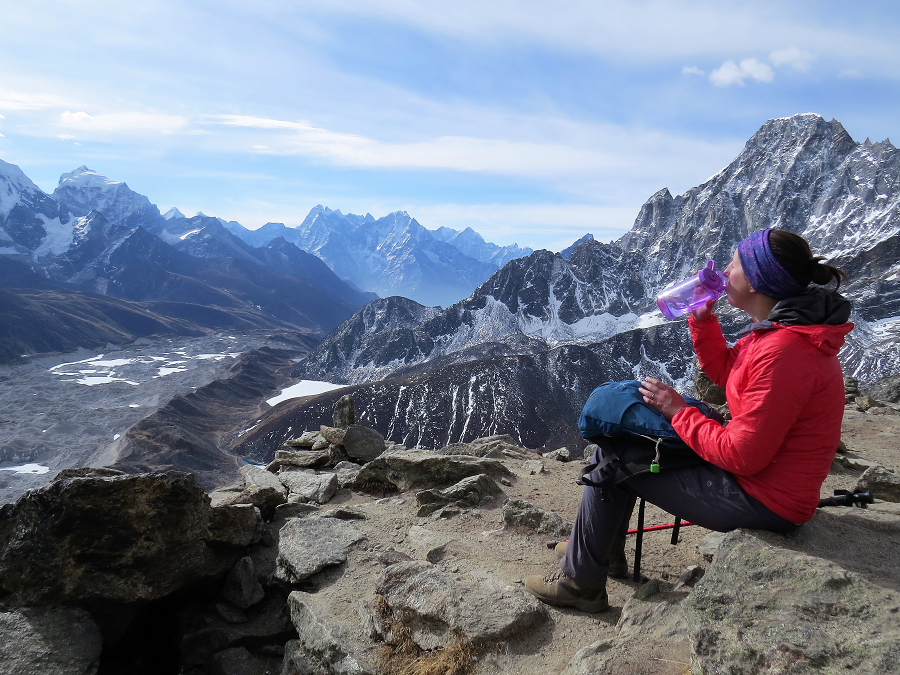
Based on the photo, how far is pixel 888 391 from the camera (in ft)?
98.2

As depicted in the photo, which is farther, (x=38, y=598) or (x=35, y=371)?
(x=35, y=371)

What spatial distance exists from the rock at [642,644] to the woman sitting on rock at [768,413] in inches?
36.8

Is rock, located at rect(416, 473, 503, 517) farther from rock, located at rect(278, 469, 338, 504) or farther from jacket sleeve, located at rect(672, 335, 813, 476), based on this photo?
jacket sleeve, located at rect(672, 335, 813, 476)

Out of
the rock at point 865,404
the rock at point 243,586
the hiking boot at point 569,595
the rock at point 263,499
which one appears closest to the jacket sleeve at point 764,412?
the hiking boot at point 569,595

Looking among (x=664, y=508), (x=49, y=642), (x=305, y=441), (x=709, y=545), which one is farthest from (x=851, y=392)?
(x=49, y=642)

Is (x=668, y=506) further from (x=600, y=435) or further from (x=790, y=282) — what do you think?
(x=790, y=282)

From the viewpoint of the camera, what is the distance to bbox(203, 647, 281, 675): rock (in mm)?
7566

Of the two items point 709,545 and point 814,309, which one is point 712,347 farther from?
point 709,545

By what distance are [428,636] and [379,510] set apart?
5062 millimetres

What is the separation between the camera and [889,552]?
4438mm

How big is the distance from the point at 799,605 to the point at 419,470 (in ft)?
29.6

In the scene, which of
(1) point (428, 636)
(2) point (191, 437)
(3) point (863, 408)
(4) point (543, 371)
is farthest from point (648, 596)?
(4) point (543, 371)

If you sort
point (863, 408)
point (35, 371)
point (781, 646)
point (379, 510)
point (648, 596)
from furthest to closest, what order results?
1. point (35, 371)
2. point (863, 408)
3. point (379, 510)
4. point (648, 596)
5. point (781, 646)

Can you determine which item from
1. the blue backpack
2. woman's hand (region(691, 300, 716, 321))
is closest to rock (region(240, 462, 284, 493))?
the blue backpack
